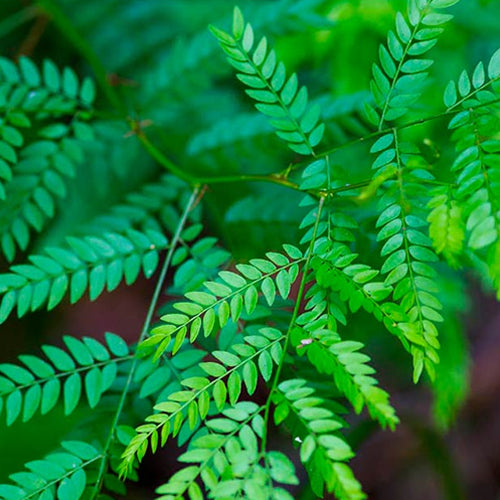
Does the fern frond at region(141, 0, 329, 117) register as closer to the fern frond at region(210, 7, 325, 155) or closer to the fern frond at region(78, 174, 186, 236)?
the fern frond at region(78, 174, 186, 236)

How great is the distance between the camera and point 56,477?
985 mm

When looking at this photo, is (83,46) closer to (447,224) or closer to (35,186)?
(35,186)

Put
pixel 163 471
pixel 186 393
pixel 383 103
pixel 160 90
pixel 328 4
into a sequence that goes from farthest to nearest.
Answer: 1. pixel 163 471
2. pixel 328 4
3. pixel 160 90
4. pixel 383 103
5. pixel 186 393

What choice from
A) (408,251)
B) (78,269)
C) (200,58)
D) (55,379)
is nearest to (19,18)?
(200,58)

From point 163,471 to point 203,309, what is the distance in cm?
203

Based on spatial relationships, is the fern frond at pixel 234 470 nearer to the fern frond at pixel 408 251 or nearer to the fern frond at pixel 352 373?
the fern frond at pixel 352 373

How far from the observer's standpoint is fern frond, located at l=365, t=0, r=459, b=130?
3.22ft

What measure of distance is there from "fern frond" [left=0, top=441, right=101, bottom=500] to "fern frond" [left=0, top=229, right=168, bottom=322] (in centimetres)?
24

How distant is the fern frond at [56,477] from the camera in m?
0.96

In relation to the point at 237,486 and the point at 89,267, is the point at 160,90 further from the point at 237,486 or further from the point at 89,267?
the point at 237,486

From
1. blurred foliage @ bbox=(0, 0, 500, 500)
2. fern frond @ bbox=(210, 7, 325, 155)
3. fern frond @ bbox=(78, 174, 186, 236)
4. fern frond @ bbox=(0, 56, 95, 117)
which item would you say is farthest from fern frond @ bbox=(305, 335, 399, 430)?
fern frond @ bbox=(0, 56, 95, 117)

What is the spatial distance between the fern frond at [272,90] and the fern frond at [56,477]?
592mm

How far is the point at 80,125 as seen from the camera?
1422 mm

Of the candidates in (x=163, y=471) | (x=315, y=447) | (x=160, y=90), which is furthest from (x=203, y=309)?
(x=163, y=471)
